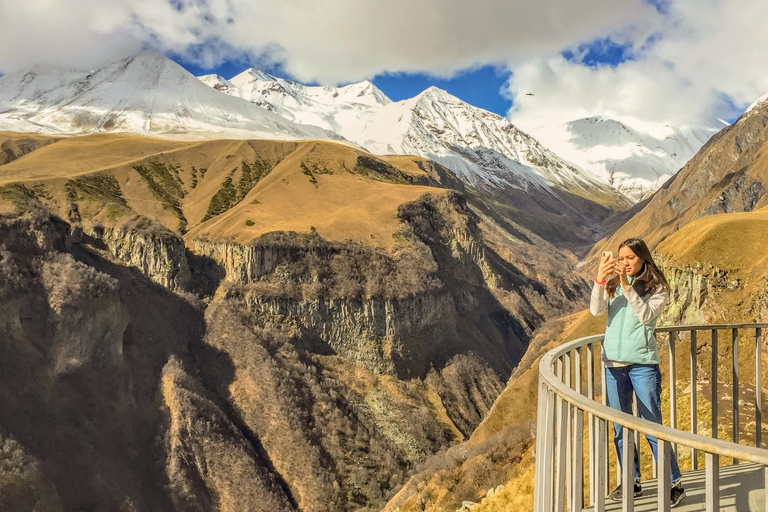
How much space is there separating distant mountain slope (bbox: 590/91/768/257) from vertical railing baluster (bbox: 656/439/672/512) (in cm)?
10441

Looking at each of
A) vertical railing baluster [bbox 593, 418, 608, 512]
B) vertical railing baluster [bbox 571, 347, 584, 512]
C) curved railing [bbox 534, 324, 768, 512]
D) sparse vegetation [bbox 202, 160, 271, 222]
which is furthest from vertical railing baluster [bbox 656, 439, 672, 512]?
sparse vegetation [bbox 202, 160, 271, 222]

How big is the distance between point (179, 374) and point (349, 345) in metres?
21.0

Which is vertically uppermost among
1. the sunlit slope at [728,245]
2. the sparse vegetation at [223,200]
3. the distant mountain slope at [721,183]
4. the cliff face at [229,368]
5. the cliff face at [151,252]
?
the distant mountain slope at [721,183]

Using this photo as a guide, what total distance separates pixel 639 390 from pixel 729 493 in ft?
4.61

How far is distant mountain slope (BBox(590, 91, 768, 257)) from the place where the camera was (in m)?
93.4

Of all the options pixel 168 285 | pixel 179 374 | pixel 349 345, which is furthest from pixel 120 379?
pixel 349 345

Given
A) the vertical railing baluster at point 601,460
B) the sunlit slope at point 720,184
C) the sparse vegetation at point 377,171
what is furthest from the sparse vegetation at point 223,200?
the sunlit slope at point 720,184

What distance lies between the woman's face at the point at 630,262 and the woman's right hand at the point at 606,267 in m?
0.15

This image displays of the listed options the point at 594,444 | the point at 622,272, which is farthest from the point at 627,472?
the point at 622,272

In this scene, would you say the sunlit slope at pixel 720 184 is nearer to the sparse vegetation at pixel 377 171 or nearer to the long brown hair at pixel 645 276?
the sparse vegetation at pixel 377 171

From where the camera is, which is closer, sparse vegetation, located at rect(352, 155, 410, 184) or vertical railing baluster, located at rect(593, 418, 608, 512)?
vertical railing baluster, located at rect(593, 418, 608, 512)

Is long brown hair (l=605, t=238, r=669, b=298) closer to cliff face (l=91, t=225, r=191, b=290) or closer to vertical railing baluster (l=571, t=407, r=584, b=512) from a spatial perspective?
vertical railing baluster (l=571, t=407, r=584, b=512)

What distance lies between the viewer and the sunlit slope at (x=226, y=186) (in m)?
70.8

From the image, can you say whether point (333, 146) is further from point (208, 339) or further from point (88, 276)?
point (88, 276)
